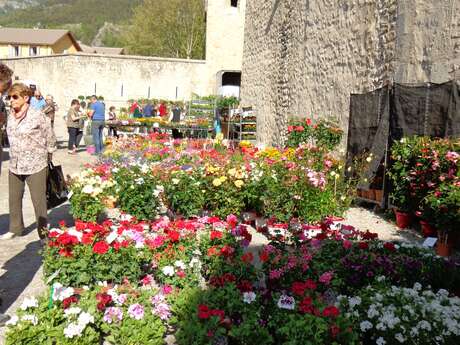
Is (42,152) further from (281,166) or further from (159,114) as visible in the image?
(159,114)

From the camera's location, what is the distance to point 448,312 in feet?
10.3

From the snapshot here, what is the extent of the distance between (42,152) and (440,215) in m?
4.60

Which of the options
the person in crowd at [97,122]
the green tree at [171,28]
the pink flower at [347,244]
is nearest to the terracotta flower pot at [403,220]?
the pink flower at [347,244]

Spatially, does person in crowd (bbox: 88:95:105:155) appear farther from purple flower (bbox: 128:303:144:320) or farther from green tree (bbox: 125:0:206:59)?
green tree (bbox: 125:0:206:59)

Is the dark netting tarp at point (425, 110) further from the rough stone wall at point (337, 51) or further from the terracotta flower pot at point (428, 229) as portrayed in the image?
the terracotta flower pot at point (428, 229)

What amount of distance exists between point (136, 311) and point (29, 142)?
120 inches

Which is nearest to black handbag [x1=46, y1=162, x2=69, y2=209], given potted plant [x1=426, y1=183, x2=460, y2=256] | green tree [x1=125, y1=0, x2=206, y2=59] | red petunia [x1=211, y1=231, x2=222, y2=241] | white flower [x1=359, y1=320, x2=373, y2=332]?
red petunia [x1=211, y1=231, x2=222, y2=241]

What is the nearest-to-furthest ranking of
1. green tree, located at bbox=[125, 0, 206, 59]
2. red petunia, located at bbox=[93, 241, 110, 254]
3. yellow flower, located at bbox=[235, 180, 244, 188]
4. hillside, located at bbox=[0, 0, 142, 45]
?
red petunia, located at bbox=[93, 241, 110, 254], yellow flower, located at bbox=[235, 180, 244, 188], green tree, located at bbox=[125, 0, 206, 59], hillside, located at bbox=[0, 0, 142, 45]

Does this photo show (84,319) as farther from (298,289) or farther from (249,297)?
(298,289)

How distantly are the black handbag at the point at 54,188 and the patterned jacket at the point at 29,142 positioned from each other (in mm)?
208

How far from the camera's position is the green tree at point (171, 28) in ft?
154

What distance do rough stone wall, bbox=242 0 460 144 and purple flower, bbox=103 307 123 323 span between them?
19.1 feet

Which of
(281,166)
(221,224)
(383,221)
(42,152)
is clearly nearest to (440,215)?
(383,221)

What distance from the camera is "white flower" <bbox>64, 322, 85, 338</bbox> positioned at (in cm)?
294
